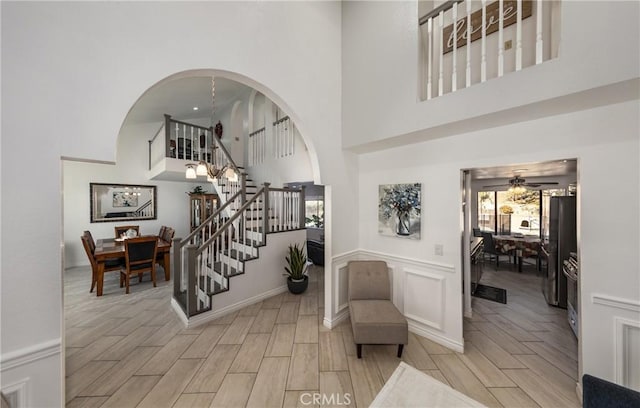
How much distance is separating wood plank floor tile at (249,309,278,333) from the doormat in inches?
135

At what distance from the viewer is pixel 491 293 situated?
3.78m

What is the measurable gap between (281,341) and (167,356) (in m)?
1.19

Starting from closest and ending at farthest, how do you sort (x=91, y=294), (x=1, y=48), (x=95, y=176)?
(x=1, y=48) < (x=91, y=294) < (x=95, y=176)

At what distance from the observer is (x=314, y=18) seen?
261 centimetres

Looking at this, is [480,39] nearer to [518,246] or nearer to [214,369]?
[214,369]

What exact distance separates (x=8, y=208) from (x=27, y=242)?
0.61 feet

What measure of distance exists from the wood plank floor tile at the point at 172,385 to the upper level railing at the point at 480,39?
3556 millimetres

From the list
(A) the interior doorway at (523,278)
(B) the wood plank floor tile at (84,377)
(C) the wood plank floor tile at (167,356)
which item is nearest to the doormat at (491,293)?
(A) the interior doorway at (523,278)

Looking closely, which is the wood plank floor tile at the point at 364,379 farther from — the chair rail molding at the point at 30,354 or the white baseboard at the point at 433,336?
the chair rail molding at the point at 30,354

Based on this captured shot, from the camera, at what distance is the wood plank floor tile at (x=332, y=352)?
2148mm

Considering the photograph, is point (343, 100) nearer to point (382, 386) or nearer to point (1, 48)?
point (1, 48)

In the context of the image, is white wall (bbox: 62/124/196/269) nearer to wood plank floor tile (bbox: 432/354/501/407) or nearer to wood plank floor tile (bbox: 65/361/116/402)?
wood plank floor tile (bbox: 65/361/116/402)

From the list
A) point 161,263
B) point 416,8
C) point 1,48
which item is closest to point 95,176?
point 161,263

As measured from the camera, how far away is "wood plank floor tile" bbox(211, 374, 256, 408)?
1.75m
